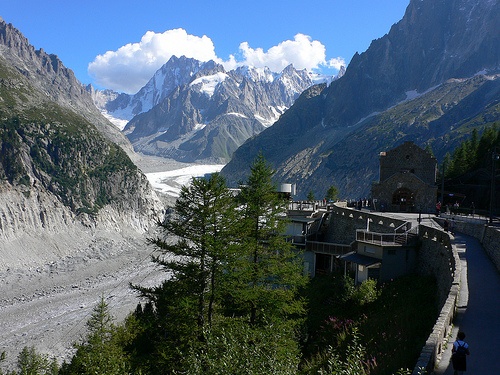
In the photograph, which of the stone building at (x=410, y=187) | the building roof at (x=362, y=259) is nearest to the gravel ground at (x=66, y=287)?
the building roof at (x=362, y=259)

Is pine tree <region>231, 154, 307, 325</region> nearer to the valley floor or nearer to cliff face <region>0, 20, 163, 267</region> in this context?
the valley floor

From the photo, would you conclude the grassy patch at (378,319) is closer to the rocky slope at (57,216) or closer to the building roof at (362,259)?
the building roof at (362,259)

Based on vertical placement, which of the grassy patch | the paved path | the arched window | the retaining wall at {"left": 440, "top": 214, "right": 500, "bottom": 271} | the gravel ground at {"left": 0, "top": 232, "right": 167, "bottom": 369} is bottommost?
the gravel ground at {"left": 0, "top": 232, "right": 167, "bottom": 369}

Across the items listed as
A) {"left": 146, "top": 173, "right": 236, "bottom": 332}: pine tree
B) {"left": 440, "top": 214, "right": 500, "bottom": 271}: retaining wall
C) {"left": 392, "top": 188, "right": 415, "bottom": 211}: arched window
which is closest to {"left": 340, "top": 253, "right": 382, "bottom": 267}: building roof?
{"left": 440, "top": 214, "right": 500, "bottom": 271}: retaining wall

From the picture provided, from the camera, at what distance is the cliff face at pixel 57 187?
104m

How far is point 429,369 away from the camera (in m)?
11.5

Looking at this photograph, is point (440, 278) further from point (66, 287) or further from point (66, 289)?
point (66, 287)

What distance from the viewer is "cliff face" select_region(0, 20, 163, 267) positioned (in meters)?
104

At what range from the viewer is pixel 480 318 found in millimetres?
16094

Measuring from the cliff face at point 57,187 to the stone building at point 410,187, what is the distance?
7808 centimetres

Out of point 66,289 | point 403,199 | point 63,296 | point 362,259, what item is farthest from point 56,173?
point 362,259

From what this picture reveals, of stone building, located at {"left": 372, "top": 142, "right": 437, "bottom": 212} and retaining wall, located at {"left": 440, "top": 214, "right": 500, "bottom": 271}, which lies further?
stone building, located at {"left": 372, "top": 142, "right": 437, "bottom": 212}

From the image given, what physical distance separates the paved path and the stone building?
30.2 m

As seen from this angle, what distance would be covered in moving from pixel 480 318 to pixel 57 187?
5166 inches
